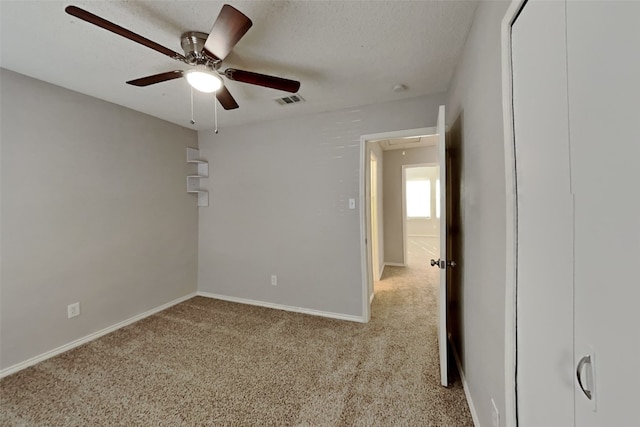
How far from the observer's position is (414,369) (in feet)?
6.36

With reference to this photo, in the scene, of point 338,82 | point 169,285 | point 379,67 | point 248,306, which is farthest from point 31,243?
point 379,67

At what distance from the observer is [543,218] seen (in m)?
0.75

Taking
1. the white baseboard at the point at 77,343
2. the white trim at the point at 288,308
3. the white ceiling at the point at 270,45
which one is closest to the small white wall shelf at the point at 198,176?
the white ceiling at the point at 270,45

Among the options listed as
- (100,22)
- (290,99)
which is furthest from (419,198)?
(100,22)

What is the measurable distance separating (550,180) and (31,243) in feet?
11.0

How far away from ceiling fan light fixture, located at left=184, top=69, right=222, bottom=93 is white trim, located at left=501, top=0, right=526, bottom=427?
1553mm

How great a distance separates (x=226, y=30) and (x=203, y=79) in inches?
18.3

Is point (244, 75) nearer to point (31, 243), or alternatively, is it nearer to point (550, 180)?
point (550, 180)

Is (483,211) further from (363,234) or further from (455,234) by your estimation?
(363,234)

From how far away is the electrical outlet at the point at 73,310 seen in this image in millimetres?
2320

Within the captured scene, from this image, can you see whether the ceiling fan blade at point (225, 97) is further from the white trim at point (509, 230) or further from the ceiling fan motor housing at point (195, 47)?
the white trim at point (509, 230)

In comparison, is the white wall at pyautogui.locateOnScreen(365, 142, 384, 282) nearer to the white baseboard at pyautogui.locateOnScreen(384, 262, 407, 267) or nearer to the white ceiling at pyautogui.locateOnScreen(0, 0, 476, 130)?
the white baseboard at pyautogui.locateOnScreen(384, 262, 407, 267)

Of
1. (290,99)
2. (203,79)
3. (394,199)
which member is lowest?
(394,199)

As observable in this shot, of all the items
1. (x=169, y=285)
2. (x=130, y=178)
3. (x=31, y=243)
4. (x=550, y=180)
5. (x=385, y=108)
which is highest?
(x=385, y=108)
